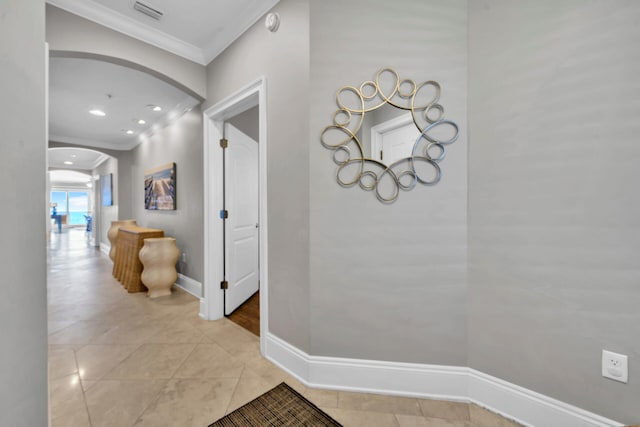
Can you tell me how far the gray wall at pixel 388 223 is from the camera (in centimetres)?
139

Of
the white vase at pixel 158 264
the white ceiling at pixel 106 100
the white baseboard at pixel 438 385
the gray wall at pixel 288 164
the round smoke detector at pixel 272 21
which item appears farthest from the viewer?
the white vase at pixel 158 264

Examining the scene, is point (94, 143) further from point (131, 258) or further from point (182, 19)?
point (182, 19)

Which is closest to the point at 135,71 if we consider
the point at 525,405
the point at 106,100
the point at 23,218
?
the point at 106,100

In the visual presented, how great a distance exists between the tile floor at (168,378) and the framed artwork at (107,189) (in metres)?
4.08

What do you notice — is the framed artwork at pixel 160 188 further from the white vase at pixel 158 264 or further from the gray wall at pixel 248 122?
the gray wall at pixel 248 122

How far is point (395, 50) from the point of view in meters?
1.43

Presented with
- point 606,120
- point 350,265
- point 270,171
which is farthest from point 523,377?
point 270,171

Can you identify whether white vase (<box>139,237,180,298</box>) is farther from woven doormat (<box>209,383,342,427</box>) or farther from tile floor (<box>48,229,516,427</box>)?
woven doormat (<box>209,383,342,427</box>)

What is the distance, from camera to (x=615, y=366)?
42.8 inches

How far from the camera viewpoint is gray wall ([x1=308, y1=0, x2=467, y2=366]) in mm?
1395

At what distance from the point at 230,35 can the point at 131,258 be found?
10.0ft

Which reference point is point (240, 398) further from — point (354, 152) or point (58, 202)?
point (58, 202)

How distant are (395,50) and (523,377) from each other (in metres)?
1.86

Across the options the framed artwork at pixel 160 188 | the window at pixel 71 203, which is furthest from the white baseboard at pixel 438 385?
the window at pixel 71 203
